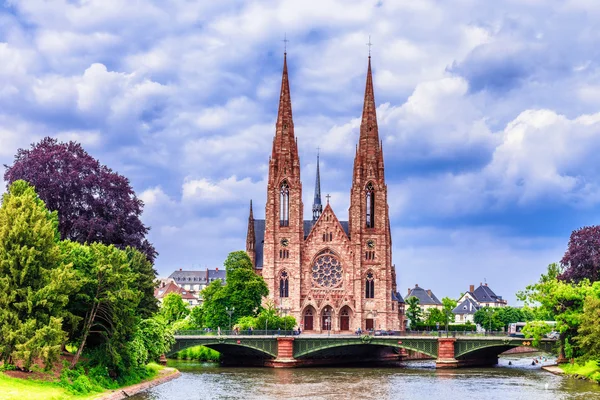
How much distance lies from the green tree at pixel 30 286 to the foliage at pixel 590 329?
4137 cm

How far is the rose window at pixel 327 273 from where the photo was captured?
12812 cm

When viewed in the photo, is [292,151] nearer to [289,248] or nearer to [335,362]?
[289,248]

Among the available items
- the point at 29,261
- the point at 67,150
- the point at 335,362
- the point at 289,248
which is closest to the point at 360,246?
the point at 289,248

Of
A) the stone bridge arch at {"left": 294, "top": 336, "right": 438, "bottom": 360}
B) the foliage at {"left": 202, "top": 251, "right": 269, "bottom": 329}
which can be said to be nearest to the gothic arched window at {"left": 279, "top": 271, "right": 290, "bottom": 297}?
the foliage at {"left": 202, "top": 251, "right": 269, "bottom": 329}

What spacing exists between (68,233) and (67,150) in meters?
7.94

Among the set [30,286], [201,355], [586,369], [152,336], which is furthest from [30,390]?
[201,355]

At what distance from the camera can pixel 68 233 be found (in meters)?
78.5

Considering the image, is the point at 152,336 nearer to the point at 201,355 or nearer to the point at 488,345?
the point at 201,355

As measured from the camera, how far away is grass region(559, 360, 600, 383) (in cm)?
7244

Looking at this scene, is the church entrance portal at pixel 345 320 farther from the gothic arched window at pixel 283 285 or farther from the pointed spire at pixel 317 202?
the pointed spire at pixel 317 202

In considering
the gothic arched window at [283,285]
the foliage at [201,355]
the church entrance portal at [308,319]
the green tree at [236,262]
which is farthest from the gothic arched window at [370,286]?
the foliage at [201,355]

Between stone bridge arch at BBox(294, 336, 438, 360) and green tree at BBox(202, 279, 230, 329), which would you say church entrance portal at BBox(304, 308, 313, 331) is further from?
stone bridge arch at BBox(294, 336, 438, 360)

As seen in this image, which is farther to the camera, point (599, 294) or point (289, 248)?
point (289, 248)

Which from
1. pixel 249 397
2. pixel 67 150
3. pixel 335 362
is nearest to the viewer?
pixel 249 397
